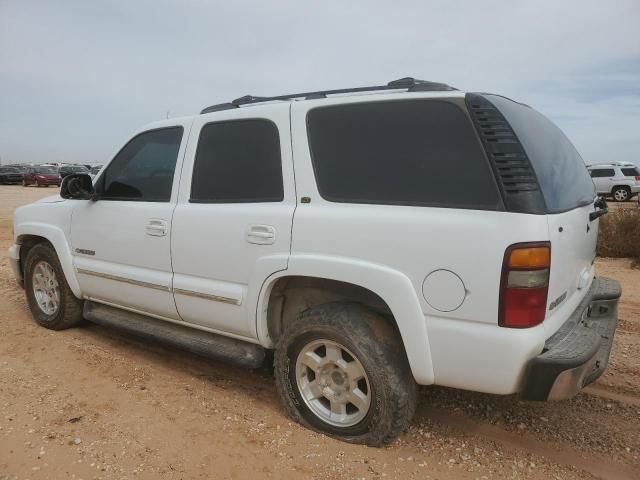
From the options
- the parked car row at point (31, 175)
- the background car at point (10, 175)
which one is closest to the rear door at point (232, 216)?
the parked car row at point (31, 175)

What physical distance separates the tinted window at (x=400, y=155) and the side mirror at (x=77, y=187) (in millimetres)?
2029

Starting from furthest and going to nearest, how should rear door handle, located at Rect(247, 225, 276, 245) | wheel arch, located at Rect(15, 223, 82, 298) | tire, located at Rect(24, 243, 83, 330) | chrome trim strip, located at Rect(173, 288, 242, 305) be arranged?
tire, located at Rect(24, 243, 83, 330) → wheel arch, located at Rect(15, 223, 82, 298) → chrome trim strip, located at Rect(173, 288, 242, 305) → rear door handle, located at Rect(247, 225, 276, 245)

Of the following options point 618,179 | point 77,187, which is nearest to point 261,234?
point 77,187

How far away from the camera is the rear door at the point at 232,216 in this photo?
2986mm

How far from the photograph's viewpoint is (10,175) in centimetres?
3494

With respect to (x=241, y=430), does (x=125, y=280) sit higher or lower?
higher

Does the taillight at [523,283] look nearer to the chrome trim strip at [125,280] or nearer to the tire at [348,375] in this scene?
the tire at [348,375]

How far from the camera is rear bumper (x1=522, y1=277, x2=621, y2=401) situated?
7.51 ft

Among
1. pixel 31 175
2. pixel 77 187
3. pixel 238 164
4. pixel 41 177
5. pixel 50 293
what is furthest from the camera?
pixel 31 175

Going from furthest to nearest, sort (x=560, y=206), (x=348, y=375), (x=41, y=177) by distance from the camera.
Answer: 1. (x=41, y=177)
2. (x=348, y=375)
3. (x=560, y=206)

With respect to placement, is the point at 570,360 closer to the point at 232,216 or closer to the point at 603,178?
the point at 232,216

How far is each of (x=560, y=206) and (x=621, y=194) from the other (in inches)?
854

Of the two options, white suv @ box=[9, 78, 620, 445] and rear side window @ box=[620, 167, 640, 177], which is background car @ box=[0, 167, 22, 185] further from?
white suv @ box=[9, 78, 620, 445]

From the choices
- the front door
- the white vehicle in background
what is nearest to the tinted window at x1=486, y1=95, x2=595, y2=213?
the front door
